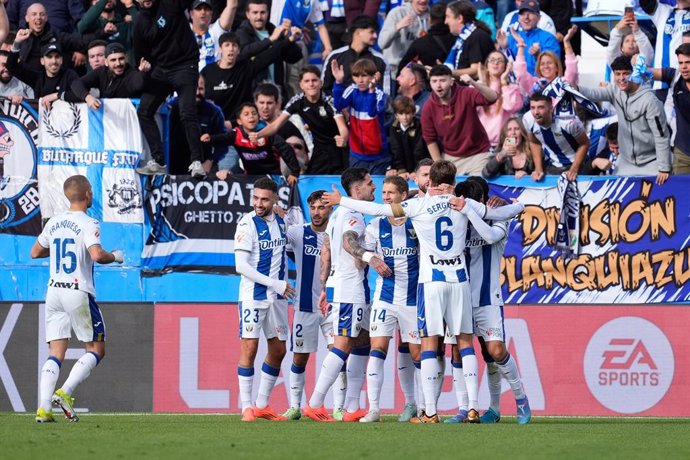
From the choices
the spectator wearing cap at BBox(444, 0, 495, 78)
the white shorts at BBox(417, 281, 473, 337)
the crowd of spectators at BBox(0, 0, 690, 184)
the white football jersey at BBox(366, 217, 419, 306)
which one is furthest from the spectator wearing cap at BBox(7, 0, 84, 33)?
the white shorts at BBox(417, 281, 473, 337)

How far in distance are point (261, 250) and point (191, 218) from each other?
12.2ft

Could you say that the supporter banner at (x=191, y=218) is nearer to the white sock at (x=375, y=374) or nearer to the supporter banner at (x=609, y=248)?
the supporter banner at (x=609, y=248)

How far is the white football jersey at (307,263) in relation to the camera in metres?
13.1

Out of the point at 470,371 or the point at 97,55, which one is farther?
the point at 97,55

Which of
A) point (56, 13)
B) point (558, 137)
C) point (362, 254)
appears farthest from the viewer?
point (56, 13)

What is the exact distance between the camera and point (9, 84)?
16938 mm

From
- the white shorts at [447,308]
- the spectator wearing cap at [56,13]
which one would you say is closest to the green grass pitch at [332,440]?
the white shorts at [447,308]

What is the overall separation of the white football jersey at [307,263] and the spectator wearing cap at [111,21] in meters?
6.12

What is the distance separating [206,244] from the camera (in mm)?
15828

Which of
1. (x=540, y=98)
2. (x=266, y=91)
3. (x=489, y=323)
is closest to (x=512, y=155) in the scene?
(x=540, y=98)

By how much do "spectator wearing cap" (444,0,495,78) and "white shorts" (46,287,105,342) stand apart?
24.3 ft

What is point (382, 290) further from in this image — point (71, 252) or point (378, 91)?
point (378, 91)

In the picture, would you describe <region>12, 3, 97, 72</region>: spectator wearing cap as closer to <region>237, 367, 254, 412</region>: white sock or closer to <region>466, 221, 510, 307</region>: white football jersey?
<region>237, 367, 254, 412</region>: white sock

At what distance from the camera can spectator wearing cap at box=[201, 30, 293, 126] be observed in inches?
667
